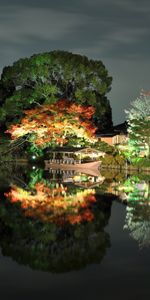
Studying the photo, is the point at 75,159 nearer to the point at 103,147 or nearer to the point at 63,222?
the point at 103,147

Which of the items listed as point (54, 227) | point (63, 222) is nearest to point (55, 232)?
point (54, 227)

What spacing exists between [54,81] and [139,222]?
38.7m

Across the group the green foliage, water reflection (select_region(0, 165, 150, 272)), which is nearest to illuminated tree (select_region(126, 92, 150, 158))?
the green foliage

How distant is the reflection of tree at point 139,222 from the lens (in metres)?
14.0

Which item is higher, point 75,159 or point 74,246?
point 75,159

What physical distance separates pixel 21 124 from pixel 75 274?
41.6 metres

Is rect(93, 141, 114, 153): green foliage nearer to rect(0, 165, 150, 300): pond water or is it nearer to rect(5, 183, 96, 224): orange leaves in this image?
rect(5, 183, 96, 224): orange leaves

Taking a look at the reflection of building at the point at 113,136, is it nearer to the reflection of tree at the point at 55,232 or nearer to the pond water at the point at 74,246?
the pond water at the point at 74,246

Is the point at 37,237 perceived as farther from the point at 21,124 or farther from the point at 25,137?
the point at 25,137

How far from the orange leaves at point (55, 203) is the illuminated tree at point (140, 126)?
19100 millimetres

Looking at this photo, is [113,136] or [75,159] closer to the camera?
[75,159]

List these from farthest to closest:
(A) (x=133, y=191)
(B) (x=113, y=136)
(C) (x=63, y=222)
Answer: (B) (x=113, y=136), (A) (x=133, y=191), (C) (x=63, y=222)

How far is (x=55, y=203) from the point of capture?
66.1 feet

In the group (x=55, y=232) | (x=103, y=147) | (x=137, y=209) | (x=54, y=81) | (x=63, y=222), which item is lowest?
(x=55, y=232)
